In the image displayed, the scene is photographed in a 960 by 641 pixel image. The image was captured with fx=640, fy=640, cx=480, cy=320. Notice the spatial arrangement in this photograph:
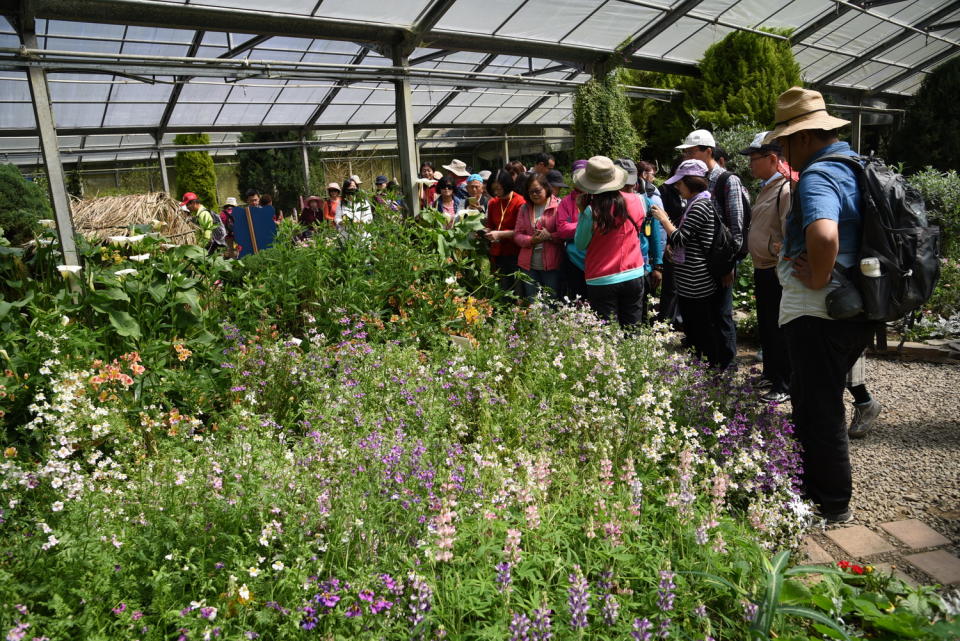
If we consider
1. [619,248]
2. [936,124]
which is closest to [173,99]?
[619,248]

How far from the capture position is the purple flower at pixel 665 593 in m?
1.64

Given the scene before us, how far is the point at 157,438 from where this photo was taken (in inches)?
112

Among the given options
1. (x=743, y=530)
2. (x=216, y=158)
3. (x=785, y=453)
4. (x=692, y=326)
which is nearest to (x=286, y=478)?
(x=743, y=530)

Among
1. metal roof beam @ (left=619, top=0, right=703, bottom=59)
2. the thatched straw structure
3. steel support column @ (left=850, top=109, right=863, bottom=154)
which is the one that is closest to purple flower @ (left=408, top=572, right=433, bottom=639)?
the thatched straw structure

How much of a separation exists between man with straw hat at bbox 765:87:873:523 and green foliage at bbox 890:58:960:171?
16.4 metres

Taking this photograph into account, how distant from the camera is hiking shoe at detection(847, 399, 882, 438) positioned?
3730 millimetres

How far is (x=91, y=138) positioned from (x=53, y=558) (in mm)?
17358

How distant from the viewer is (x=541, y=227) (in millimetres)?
5375

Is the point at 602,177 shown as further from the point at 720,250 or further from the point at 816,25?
the point at 816,25

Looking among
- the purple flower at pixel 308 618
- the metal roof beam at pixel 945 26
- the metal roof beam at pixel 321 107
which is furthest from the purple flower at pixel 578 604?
the metal roof beam at pixel 945 26

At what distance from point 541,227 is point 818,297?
118 inches

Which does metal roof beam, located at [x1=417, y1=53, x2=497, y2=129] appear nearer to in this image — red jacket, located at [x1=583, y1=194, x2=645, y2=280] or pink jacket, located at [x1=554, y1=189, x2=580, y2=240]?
pink jacket, located at [x1=554, y1=189, x2=580, y2=240]

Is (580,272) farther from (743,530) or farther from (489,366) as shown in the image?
(743,530)

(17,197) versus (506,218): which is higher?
(17,197)
